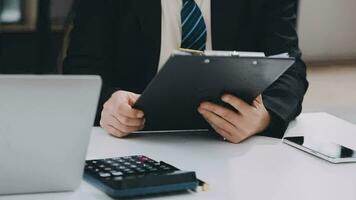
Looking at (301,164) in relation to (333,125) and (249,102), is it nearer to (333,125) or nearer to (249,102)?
(249,102)

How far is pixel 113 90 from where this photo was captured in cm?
143

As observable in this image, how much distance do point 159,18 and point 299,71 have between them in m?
0.36

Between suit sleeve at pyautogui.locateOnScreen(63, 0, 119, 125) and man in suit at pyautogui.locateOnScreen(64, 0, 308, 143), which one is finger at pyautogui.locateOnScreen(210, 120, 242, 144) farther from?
suit sleeve at pyautogui.locateOnScreen(63, 0, 119, 125)

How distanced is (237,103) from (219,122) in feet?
0.18

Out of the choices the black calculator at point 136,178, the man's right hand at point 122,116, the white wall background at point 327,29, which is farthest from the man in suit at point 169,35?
the white wall background at point 327,29

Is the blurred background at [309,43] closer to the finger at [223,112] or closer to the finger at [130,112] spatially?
the finger at [130,112]

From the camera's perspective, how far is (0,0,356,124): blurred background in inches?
56.6

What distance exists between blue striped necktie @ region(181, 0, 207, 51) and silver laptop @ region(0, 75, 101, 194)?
0.71m

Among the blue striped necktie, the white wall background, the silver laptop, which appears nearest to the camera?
the silver laptop

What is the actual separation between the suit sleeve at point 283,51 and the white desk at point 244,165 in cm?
6

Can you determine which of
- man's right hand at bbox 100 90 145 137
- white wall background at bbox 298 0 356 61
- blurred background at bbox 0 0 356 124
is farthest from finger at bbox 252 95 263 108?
white wall background at bbox 298 0 356 61

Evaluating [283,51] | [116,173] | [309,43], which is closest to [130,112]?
[116,173]

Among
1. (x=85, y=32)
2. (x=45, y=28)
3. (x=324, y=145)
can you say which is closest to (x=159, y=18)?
(x=85, y=32)

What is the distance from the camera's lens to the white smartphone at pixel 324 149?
1.16 m
